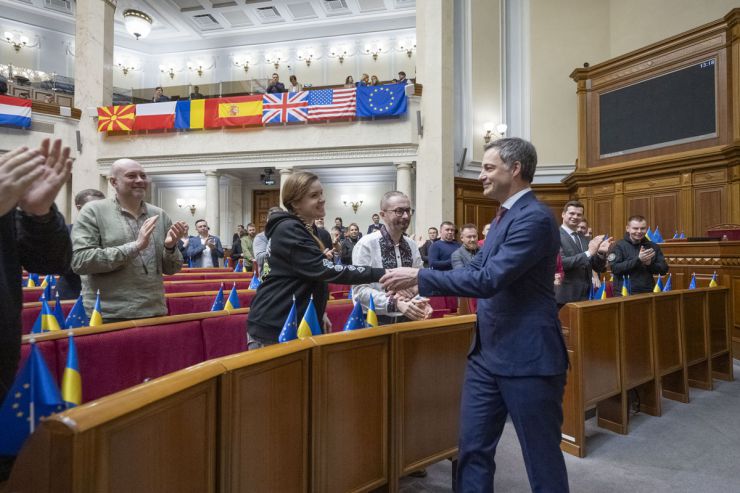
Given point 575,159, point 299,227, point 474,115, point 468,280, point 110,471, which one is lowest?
point 110,471

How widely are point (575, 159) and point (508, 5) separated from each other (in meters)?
4.34

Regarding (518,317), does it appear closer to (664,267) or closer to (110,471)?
(110,471)

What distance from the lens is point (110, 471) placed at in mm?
1026

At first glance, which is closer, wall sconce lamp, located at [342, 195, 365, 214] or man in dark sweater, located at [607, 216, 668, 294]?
man in dark sweater, located at [607, 216, 668, 294]

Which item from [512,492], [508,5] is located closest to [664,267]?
[512,492]

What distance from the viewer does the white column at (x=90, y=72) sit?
11.8 meters

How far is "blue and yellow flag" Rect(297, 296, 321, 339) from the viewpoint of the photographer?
202cm

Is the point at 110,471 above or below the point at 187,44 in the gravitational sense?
below

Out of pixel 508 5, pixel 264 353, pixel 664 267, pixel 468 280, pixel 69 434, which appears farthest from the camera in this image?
pixel 508 5

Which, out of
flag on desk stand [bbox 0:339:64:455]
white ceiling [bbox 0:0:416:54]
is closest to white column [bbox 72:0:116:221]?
white ceiling [bbox 0:0:416:54]

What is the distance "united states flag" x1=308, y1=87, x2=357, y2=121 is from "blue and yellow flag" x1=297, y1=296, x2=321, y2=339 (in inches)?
361

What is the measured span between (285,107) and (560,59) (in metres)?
6.80

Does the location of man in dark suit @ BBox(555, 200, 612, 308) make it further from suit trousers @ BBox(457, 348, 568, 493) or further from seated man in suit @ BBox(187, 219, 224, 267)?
seated man in suit @ BBox(187, 219, 224, 267)

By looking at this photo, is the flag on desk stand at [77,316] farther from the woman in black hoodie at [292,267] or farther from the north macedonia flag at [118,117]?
the north macedonia flag at [118,117]
